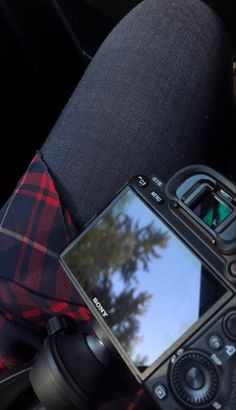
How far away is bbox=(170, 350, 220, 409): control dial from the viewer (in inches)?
18.8

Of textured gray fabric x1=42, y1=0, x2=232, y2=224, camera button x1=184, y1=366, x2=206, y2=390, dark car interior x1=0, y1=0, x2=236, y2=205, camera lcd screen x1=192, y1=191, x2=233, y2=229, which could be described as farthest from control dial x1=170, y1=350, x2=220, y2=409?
dark car interior x1=0, y1=0, x2=236, y2=205

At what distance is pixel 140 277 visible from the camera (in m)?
0.55

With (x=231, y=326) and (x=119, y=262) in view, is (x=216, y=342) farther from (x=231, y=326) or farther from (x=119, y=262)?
(x=119, y=262)

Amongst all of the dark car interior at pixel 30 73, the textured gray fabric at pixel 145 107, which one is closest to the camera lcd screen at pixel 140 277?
the textured gray fabric at pixel 145 107

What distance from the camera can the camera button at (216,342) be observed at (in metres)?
0.48

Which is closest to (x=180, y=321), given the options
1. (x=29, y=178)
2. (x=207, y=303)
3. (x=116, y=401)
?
(x=207, y=303)

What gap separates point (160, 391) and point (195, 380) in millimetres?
33

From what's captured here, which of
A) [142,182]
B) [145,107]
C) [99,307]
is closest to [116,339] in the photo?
[99,307]

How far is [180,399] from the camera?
490 millimetres

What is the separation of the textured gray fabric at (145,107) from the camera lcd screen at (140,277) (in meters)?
0.12

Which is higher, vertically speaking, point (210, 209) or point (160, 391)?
point (210, 209)

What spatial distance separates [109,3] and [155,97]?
45 centimetres

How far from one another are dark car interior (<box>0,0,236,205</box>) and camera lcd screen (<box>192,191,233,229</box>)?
0.42 meters

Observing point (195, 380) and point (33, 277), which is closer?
point (195, 380)
